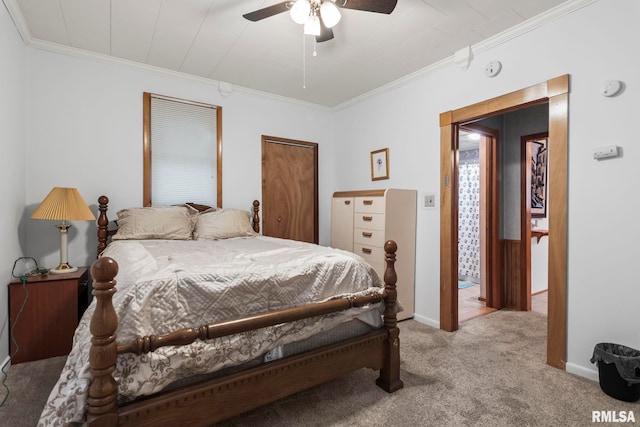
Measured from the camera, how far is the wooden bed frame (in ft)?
3.63

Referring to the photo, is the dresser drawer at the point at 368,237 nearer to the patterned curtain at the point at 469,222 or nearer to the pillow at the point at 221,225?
the pillow at the point at 221,225

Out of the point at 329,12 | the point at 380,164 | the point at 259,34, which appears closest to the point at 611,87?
the point at 329,12

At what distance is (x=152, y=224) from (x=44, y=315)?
0.94m

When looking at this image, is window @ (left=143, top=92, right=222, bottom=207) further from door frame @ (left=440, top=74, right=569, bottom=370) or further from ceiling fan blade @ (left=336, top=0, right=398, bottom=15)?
door frame @ (left=440, top=74, right=569, bottom=370)

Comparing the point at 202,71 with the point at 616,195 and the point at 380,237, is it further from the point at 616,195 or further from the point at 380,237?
the point at 616,195

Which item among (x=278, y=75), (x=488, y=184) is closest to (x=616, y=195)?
(x=488, y=184)

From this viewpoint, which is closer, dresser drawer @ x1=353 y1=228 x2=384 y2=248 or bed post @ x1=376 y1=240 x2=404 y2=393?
bed post @ x1=376 y1=240 x2=404 y2=393

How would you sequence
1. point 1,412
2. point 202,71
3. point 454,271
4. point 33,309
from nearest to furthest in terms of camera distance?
point 1,412 < point 33,309 < point 454,271 < point 202,71

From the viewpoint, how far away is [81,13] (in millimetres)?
2281

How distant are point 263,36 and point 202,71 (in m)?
1.00

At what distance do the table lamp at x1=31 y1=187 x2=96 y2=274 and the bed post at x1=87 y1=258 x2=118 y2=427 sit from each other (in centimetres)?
165

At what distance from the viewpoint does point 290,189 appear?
4.06 metres

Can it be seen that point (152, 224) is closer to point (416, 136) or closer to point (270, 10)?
point (270, 10)

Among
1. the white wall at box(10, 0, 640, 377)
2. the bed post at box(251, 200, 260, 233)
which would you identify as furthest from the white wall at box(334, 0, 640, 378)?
the bed post at box(251, 200, 260, 233)
